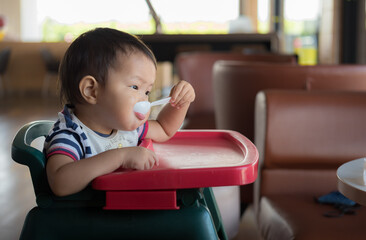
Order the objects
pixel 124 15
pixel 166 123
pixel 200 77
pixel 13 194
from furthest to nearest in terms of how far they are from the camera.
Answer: pixel 124 15, pixel 200 77, pixel 13 194, pixel 166 123


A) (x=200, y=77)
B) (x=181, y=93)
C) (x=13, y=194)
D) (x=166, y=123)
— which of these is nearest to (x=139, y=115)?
(x=181, y=93)

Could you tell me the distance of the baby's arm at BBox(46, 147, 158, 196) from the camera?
34.1 inches

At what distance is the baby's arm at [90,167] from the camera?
0.87 metres

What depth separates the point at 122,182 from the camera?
85cm

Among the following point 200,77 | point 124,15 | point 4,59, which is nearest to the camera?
point 200,77

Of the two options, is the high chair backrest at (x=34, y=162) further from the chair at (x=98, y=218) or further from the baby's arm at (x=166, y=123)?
the baby's arm at (x=166, y=123)

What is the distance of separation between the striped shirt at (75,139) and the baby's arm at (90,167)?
4 cm

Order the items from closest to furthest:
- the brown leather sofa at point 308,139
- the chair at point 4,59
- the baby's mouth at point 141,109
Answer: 1. the baby's mouth at point 141,109
2. the brown leather sofa at point 308,139
3. the chair at point 4,59

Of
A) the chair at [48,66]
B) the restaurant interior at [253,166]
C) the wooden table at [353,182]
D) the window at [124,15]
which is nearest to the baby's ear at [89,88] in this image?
the restaurant interior at [253,166]

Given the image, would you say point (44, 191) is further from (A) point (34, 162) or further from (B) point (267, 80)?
(B) point (267, 80)

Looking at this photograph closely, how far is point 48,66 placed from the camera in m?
7.93

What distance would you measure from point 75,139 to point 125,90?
0.47ft

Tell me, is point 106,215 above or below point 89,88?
below

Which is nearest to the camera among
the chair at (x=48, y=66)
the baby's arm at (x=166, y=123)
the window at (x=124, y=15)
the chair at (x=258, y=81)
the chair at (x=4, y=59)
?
the baby's arm at (x=166, y=123)
